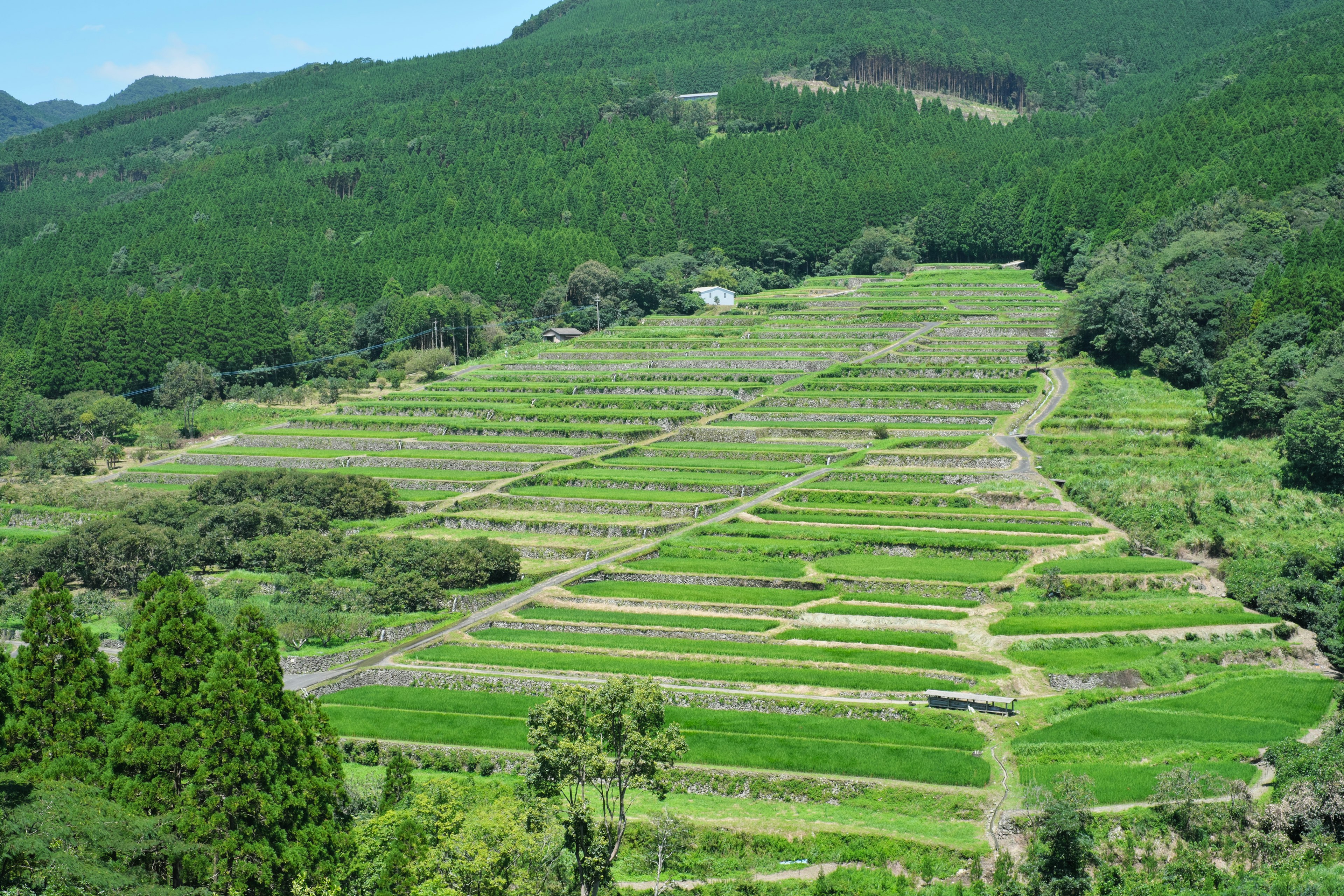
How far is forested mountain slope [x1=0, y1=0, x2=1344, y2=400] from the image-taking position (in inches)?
4409

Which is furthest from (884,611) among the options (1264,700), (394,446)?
(394,446)

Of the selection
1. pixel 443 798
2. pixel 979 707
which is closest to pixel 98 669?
pixel 443 798

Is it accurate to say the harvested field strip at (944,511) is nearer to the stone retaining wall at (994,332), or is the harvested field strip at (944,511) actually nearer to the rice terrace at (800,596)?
the rice terrace at (800,596)

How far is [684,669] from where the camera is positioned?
41.8 m

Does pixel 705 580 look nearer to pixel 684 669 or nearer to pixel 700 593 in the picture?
pixel 700 593

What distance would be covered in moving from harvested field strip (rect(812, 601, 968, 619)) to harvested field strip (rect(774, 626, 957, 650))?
53.3 inches

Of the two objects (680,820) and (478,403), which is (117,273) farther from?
(680,820)

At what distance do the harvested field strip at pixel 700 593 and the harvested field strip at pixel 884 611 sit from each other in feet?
4.06

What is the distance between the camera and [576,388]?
88.8 m

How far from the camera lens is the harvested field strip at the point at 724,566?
173 feet

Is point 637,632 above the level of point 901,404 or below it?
below

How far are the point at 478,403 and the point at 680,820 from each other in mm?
57562

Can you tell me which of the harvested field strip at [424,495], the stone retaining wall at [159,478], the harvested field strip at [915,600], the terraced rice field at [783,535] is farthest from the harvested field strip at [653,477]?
the stone retaining wall at [159,478]

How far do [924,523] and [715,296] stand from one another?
59988 millimetres
